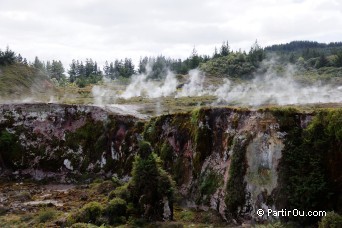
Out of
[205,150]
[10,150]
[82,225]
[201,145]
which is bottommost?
[82,225]

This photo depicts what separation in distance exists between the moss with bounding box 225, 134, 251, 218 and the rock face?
0.19ft

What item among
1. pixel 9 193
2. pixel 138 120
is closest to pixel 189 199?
pixel 138 120

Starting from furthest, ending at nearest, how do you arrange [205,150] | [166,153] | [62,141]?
[62,141]
[166,153]
[205,150]

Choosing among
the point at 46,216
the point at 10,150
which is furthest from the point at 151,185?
the point at 10,150

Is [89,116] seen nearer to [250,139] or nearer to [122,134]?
[122,134]

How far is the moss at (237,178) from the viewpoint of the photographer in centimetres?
2414

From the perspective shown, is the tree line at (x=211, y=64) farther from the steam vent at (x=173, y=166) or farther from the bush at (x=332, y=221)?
the bush at (x=332, y=221)

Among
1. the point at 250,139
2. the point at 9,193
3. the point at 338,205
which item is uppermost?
the point at 250,139

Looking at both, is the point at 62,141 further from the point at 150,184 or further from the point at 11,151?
the point at 150,184

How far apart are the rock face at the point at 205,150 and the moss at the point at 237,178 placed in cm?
6

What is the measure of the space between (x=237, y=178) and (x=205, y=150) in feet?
15.6

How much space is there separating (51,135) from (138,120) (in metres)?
9.42

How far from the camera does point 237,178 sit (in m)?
24.8

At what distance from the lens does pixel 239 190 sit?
24.3 metres
